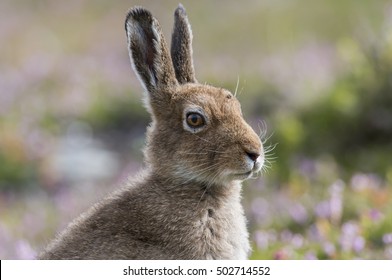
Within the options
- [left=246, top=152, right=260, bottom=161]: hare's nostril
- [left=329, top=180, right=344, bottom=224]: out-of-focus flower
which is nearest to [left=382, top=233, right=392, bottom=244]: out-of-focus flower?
[left=329, top=180, right=344, bottom=224]: out-of-focus flower

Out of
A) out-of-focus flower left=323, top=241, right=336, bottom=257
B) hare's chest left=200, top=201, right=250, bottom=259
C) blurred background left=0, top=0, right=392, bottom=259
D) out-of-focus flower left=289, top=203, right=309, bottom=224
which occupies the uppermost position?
blurred background left=0, top=0, right=392, bottom=259

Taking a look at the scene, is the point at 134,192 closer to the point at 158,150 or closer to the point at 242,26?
the point at 158,150

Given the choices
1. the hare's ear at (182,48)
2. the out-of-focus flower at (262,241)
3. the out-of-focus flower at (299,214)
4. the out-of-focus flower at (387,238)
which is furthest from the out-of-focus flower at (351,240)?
the hare's ear at (182,48)

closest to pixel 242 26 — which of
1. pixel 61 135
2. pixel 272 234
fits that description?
pixel 61 135

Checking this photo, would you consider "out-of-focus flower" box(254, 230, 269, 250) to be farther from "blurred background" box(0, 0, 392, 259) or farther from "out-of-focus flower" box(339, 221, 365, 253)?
"out-of-focus flower" box(339, 221, 365, 253)

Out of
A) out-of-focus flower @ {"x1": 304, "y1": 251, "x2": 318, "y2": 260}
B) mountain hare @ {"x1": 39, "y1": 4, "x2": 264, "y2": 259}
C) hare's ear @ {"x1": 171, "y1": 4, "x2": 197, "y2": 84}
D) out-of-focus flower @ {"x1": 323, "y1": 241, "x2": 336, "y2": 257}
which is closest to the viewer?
mountain hare @ {"x1": 39, "y1": 4, "x2": 264, "y2": 259}

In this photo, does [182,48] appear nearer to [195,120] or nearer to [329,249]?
[195,120]

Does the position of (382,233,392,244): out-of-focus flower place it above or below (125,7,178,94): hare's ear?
below

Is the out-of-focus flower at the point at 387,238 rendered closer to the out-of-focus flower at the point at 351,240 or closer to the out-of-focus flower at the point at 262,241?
the out-of-focus flower at the point at 351,240
